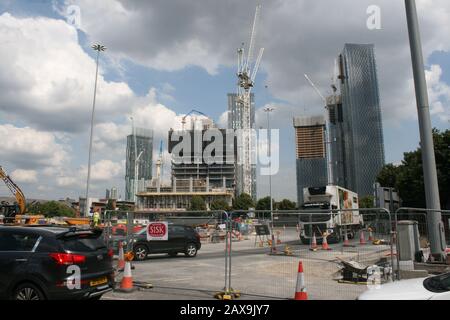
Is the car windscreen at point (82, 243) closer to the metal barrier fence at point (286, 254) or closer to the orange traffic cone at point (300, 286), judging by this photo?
the metal barrier fence at point (286, 254)

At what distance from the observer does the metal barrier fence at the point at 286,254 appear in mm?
10117

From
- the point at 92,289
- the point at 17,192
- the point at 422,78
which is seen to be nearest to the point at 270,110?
the point at 17,192

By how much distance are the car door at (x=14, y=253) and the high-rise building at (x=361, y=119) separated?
166 metres

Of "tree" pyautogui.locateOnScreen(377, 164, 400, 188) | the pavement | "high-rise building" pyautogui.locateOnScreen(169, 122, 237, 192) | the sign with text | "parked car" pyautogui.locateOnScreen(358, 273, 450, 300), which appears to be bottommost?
the pavement

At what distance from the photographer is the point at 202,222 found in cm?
1324

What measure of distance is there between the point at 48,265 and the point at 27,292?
2.06 ft

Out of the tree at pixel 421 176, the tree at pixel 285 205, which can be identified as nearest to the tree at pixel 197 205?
the tree at pixel 285 205

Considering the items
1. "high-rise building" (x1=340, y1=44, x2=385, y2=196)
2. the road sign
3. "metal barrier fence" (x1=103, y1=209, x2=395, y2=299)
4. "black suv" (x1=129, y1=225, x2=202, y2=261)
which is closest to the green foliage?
"high-rise building" (x1=340, y1=44, x2=385, y2=196)

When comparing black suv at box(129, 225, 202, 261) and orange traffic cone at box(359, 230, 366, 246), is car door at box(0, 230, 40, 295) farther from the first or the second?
black suv at box(129, 225, 202, 261)

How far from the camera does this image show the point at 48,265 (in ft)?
23.8

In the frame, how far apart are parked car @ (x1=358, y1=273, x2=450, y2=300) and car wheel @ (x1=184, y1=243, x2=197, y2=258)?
1325 centimetres

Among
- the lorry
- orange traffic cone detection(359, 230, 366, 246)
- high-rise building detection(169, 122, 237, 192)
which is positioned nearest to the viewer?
the lorry

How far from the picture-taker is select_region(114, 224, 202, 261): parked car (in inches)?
658

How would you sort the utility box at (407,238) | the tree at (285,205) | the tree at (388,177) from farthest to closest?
the tree at (285,205), the tree at (388,177), the utility box at (407,238)
